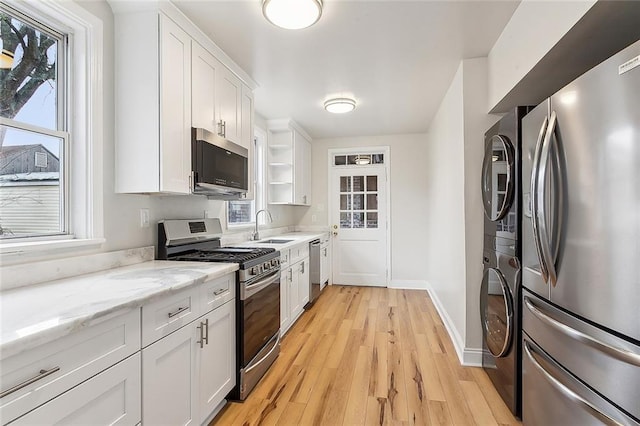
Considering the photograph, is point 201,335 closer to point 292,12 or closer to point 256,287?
point 256,287

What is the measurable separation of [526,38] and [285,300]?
279 cm

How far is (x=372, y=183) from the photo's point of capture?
5.20 metres

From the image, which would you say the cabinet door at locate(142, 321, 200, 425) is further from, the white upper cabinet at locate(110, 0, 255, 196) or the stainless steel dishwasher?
the stainless steel dishwasher

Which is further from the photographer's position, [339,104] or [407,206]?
[407,206]

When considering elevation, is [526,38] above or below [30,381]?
above

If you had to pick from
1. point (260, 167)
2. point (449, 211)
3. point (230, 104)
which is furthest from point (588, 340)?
point (260, 167)

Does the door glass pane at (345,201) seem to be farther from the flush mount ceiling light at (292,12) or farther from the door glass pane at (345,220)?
the flush mount ceiling light at (292,12)

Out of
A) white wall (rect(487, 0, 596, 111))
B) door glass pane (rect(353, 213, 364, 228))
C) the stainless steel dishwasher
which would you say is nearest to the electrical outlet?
the stainless steel dishwasher

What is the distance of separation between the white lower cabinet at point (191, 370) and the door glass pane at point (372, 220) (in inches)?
141

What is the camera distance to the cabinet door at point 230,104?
241cm

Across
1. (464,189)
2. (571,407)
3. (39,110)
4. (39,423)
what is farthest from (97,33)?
(571,407)

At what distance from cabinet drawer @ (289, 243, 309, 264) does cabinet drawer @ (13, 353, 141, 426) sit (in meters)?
2.07

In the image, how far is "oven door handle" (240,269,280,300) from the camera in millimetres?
1980

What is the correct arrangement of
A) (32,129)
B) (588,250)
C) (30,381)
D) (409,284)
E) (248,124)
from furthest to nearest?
1. (409,284)
2. (248,124)
3. (32,129)
4. (588,250)
5. (30,381)
